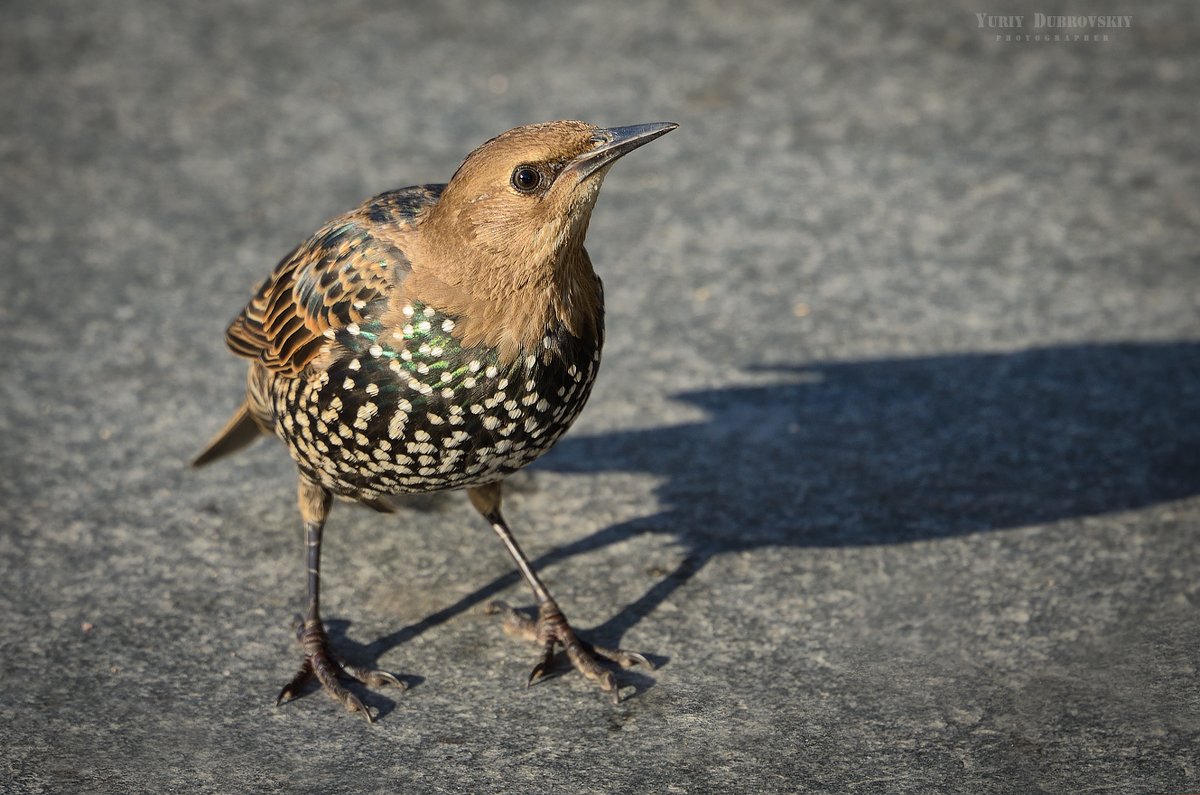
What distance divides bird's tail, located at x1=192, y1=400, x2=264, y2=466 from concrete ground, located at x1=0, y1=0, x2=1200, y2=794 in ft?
0.57

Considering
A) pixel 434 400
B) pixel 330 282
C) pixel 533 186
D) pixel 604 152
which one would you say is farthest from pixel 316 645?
pixel 604 152

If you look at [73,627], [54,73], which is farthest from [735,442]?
[54,73]

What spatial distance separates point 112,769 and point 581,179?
1.93 metres

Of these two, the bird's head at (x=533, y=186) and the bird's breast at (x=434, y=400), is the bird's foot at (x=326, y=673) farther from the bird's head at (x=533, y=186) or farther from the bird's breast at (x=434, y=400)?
the bird's head at (x=533, y=186)

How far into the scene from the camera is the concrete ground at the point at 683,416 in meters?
3.71

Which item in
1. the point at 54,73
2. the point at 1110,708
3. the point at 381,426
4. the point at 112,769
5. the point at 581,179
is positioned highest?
the point at 54,73

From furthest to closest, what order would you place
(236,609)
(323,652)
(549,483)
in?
(549,483) → (236,609) → (323,652)

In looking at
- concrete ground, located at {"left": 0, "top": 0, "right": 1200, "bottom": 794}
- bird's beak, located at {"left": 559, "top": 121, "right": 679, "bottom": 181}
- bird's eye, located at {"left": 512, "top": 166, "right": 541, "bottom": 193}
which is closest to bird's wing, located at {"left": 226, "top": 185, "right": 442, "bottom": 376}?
bird's eye, located at {"left": 512, "top": 166, "right": 541, "bottom": 193}

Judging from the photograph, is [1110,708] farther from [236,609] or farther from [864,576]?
Answer: [236,609]

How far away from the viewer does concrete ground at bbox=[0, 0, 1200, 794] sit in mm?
3705

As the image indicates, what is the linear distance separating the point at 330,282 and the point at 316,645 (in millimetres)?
1042

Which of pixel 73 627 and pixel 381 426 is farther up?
pixel 381 426

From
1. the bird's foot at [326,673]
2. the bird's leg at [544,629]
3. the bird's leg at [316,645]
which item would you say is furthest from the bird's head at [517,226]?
the bird's foot at [326,673]

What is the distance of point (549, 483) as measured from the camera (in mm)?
4840
